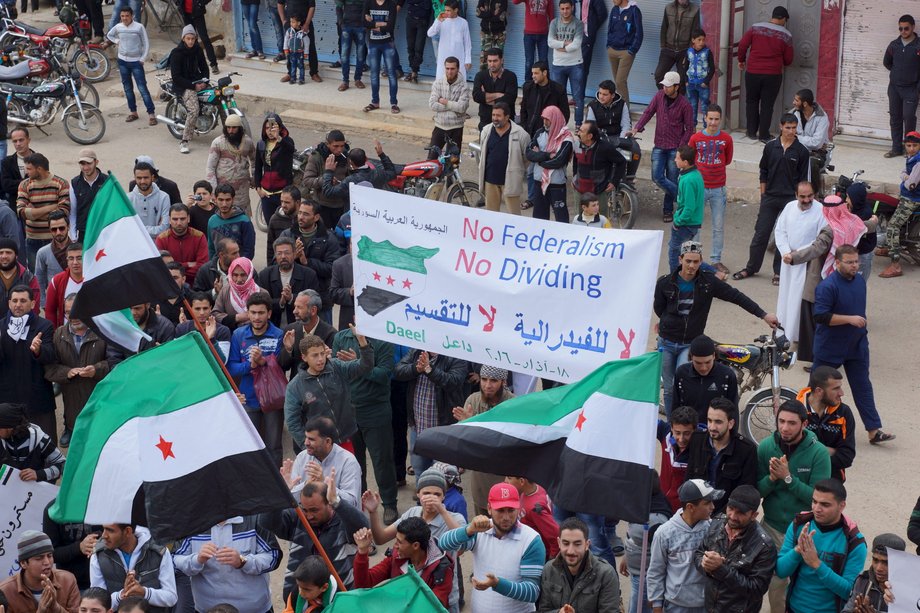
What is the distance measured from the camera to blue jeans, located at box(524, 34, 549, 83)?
1870 centimetres

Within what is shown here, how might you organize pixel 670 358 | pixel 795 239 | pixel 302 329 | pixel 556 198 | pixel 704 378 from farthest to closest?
pixel 556 198, pixel 795 239, pixel 670 358, pixel 302 329, pixel 704 378

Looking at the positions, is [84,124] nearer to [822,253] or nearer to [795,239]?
[795,239]

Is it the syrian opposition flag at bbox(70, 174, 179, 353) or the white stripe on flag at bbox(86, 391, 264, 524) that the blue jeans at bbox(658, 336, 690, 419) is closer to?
the syrian opposition flag at bbox(70, 174, 179, 353)

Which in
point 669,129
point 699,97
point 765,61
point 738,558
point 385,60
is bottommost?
point 738,558

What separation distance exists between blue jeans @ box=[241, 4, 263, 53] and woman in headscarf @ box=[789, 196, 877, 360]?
12566 millimetres

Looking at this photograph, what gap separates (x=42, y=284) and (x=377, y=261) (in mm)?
4998

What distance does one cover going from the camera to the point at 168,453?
6926 millimetres

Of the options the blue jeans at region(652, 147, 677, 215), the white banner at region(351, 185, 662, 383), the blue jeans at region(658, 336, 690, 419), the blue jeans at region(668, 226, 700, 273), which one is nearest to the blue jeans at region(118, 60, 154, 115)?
the blue jeans at region(652, 147, 677, 215)

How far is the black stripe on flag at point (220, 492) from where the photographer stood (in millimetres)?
6832

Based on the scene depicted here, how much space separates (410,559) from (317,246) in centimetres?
495

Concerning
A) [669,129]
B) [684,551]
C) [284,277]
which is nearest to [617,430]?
[684,551]

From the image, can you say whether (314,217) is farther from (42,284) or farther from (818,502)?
(818,502)

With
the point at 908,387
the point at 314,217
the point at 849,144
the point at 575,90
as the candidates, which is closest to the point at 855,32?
the point at 849,144

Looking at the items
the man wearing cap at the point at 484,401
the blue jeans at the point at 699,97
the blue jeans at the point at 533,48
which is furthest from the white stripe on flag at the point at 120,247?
the blue jeans at the point at 533,48
